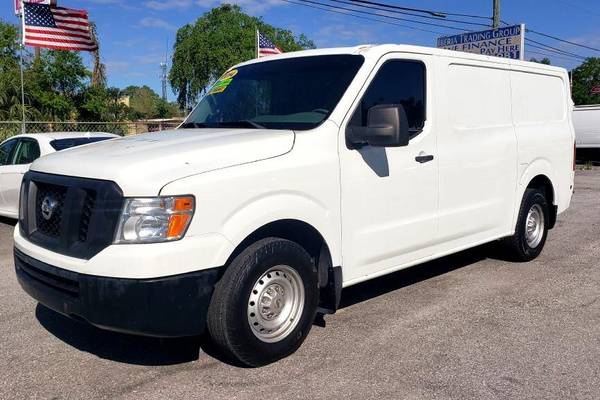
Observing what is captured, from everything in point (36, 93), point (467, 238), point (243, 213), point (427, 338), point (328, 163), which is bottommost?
point (427, 338)

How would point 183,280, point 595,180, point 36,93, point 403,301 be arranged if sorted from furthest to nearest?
point 36,93, point 595,180, point 403,301, point 183,280

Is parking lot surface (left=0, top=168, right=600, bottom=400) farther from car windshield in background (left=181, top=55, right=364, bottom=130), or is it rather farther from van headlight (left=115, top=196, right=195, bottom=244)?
car windshield in background (left=181, top=55, right=364, bottom=130)

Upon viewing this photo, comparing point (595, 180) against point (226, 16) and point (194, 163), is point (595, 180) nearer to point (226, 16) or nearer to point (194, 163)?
point (194, 163)

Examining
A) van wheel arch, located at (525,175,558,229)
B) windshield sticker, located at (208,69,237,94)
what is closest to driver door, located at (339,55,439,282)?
windshield sticker, located at (208,69,237,94)

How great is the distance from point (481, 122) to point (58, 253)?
12.9 ft

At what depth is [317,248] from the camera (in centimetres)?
432

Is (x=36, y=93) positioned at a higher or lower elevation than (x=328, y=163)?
higher

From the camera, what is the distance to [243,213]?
12.2ft

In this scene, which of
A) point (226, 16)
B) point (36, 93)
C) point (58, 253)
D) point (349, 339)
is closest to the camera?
point (58, 253)

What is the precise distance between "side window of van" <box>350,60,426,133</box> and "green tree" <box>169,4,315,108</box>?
34417mm

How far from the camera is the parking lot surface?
12.2 ft

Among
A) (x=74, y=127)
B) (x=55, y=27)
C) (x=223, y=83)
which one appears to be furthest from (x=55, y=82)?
(x=223, y=83)

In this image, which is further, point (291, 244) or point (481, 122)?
point (481, 122)

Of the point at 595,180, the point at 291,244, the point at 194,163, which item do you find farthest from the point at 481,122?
the point at 595,180
